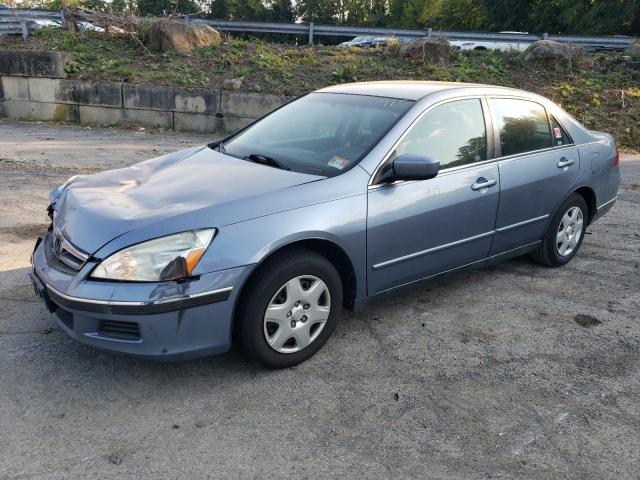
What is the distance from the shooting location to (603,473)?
2.64 m

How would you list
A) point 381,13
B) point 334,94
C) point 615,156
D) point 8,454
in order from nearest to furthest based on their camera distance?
1. point 8,454
2. point 334,94
3. point 615,156
4. point 381,13

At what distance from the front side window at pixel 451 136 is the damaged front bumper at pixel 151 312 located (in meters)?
1.54

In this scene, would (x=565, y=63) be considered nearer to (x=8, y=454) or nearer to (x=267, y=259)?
(x=267, y=259)

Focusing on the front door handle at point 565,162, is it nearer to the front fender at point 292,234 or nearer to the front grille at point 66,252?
the front fender at point 292,234

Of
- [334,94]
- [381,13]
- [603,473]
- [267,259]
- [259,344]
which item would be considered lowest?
[603,473]

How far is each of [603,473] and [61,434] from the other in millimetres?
2495

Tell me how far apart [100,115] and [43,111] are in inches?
49.3

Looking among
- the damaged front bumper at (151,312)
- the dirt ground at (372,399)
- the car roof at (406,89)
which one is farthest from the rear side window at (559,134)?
the damaged front bumper at (151,312)

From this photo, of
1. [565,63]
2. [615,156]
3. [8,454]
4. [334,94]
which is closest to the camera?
[8,454]

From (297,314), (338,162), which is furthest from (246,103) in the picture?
(297,314)

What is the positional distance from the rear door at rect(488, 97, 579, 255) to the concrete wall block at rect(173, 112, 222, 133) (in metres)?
8.11

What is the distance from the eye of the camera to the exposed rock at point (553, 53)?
13.9 meters

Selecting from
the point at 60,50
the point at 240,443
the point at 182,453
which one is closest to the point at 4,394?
the point at 182,453

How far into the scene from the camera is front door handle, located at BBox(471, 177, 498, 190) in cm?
413
